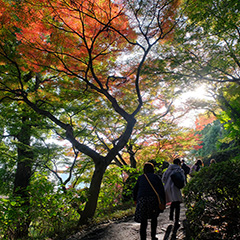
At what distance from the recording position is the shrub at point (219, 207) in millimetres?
2119

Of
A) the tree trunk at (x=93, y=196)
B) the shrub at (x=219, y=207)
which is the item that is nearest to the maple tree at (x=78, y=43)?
the tree trunk at (x=93, y=196)

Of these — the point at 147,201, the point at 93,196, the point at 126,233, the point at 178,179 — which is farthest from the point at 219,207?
the point at 93,196

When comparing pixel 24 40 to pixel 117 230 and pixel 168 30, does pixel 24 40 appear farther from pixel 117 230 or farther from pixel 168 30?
pixel 117 230

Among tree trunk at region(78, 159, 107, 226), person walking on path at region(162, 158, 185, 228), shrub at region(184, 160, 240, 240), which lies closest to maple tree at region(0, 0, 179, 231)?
tree trunk at region(78, 159, 107, 226)

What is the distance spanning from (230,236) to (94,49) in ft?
19.9

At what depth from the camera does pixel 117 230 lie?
4340mm

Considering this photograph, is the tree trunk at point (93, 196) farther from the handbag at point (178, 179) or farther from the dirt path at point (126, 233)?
the handbag at point (178, 179)

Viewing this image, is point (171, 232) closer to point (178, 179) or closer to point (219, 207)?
point (178, 179)

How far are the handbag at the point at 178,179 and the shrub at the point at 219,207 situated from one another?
1160 millimetres

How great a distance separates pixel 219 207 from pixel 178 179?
159 cm

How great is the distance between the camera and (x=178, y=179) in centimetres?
383

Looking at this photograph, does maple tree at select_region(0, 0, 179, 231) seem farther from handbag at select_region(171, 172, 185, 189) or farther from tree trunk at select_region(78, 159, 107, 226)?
handbag at select_region(171, 172, 185, 189)

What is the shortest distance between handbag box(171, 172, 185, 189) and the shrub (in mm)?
1160

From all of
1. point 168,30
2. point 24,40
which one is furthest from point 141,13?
point 24,40
